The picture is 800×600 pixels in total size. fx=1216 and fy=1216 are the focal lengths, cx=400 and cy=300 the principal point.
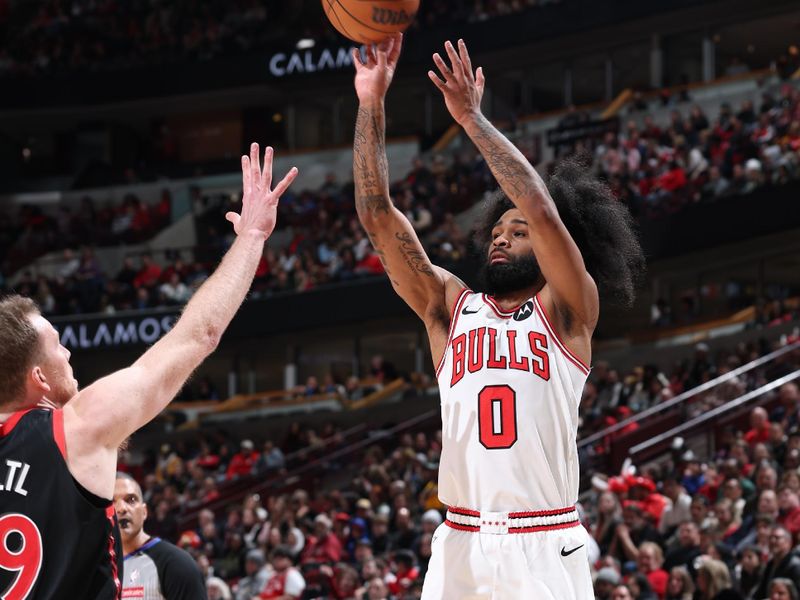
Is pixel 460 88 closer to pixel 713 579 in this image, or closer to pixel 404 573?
pixel 713 579

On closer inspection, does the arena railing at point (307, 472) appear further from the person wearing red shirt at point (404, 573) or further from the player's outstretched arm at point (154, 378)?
the player's outstretched arm at point (154, 378)

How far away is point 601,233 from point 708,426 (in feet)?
32.2

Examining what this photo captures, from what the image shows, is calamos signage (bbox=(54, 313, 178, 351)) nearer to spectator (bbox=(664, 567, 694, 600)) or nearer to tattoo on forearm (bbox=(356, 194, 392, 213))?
spectator (bbox=(664, 567, 694, 600))

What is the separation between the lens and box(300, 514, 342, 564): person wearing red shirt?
14016mm

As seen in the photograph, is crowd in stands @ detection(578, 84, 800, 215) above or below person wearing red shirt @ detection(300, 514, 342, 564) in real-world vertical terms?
above

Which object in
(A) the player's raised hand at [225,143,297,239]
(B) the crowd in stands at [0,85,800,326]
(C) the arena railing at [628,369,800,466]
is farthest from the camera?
(B) the crowd in stands at [0,85,800,326]

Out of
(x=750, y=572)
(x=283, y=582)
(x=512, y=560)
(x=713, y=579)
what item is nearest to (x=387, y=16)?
(x=512, y=560)

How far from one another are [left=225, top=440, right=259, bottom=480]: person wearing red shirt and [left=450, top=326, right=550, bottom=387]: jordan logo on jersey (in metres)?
16.2

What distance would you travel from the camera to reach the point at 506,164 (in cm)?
476

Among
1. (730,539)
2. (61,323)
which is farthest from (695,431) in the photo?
(61,323)

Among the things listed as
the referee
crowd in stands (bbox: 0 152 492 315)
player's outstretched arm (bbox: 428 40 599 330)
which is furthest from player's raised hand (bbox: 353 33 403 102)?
crowd in stands (bbox: 0 152 492 315)

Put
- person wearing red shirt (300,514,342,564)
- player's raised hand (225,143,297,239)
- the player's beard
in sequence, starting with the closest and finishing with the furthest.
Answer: player's raised hand (225,143,297,239) < the player's beard < person wearing red shirt (300,514,342,564)

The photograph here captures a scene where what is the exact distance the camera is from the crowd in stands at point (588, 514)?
393 inches

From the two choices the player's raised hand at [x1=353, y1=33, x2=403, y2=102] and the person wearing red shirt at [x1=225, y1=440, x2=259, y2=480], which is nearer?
the player's raised hand at [x1=353, y1=33, x2=403, y2=102]
